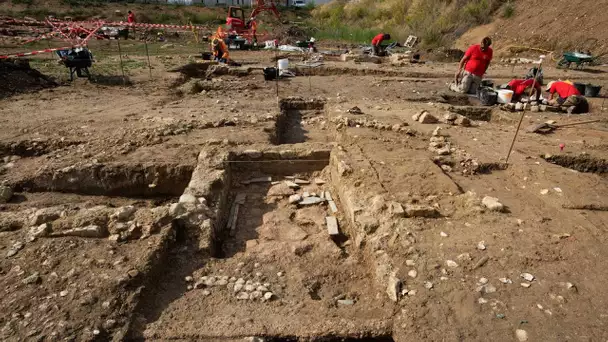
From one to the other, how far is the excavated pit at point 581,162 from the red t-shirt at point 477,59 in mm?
3814

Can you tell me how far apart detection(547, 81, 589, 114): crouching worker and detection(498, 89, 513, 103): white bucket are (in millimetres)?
811

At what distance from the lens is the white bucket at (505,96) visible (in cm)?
762

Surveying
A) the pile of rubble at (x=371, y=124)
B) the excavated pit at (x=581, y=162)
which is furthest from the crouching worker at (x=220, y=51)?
the excavated pit at (x=581, y=162)

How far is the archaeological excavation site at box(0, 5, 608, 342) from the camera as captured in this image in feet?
7.80

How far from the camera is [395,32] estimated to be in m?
21.8

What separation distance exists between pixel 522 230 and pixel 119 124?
6.21 metres

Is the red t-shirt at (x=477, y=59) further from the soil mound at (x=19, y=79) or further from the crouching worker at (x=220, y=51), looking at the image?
the soil mound at (x=19, y=79)

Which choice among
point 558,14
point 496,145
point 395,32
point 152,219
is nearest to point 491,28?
point 558,14

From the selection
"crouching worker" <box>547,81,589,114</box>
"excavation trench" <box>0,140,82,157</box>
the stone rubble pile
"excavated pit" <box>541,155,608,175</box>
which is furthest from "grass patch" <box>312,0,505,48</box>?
the stone rubble pile

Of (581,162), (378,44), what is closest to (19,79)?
(581,162)

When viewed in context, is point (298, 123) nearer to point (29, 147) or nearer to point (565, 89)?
point (29, 147)

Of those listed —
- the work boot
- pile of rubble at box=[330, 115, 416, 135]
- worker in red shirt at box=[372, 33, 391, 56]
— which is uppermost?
worker in red shirt at box=[372, 33, 391, 56]

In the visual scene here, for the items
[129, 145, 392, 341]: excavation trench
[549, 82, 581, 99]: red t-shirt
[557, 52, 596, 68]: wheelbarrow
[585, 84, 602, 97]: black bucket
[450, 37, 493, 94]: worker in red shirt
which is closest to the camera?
[129, 145, 392, 341]: excavation trench

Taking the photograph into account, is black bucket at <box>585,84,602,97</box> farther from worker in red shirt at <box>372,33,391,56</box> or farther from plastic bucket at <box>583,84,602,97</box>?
worker in red shirt at <box>372,33,391,56</box>
